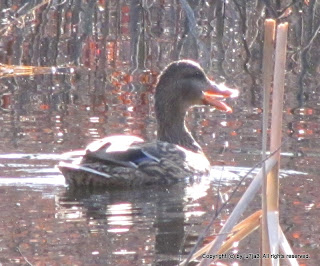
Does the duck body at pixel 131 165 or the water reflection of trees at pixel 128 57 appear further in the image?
the water reflection of trees at pixel 128 57

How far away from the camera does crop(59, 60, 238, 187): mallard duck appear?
773 cm

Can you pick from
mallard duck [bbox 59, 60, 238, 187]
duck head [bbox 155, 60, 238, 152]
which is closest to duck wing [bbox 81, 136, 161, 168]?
mallard duck [bbox 59, 60, 238, 187]

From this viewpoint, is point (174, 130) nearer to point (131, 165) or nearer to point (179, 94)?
point (179, 94)

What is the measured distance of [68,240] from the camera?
238 inches

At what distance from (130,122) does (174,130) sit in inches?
22.4

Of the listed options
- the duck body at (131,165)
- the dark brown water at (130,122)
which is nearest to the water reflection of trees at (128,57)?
the dark brown water at (130,122)

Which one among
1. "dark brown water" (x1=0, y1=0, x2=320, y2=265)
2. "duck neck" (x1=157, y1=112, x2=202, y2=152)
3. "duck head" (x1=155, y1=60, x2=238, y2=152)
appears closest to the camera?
"dark brown water" (x1=0, y1=0, x2=320, y2=265)

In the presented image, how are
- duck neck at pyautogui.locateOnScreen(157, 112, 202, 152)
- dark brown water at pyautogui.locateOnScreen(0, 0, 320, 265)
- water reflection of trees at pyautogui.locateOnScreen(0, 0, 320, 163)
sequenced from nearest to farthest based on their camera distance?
dark brown water at pyautogui.locateOnScreen(0, 0, 320, 265) < duck neck at pyautogui.locateOnScreen(157, 112, 202, 152) < water reflection of trees at pyautogui.locateOnScreen(0, 0, 320, 163)

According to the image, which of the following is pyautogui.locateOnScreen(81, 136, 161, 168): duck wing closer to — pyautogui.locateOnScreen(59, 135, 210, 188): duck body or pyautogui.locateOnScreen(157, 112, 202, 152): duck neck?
pyautogui.locateOnScreen(59, 135, 210, 188): duck body

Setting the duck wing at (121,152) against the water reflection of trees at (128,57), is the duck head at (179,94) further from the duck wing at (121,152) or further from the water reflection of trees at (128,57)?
the duck wing at (121,152)

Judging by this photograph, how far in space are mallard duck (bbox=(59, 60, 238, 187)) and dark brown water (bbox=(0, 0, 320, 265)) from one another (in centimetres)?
15

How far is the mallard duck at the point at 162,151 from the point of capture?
7.73 meters

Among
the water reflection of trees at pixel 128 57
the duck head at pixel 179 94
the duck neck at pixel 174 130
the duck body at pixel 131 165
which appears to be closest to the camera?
the duck body at pixel 131 165

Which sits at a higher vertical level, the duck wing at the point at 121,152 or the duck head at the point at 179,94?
the duck head at the point at 179,94
